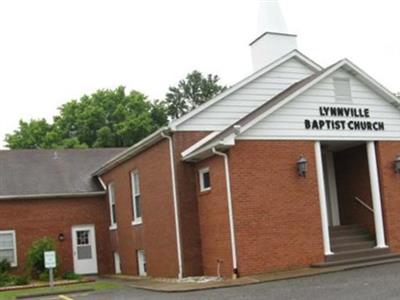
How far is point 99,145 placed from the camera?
5112 cm

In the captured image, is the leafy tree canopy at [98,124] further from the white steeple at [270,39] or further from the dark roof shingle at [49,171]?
the white steeple at [270,39]

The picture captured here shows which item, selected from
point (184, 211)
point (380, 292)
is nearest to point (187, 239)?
point (184, 211)

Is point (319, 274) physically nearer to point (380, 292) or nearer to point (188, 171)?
point (380, 292)

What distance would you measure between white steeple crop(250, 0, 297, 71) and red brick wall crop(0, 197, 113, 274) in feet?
32.2

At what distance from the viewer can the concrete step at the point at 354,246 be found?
18609 millimetres

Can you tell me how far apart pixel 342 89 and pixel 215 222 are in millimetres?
5559

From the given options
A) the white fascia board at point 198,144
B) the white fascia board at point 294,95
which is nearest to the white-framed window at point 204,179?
the white fascia board at point 198,144

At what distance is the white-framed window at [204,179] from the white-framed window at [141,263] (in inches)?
203

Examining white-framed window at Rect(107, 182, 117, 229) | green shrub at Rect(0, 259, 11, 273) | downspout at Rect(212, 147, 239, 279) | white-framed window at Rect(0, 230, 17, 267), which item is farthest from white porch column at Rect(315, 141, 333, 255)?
white-framed window at Rect(0, 230, 17, 267)

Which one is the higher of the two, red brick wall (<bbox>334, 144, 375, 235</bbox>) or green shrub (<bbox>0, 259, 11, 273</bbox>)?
red brick wall (<bbox>334, 144, 375, 235</bbox>)

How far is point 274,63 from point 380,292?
1070 cm

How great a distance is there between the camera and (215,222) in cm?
1784

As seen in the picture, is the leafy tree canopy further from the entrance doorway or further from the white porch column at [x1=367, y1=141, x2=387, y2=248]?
the white porch column at [x1=367, y1=141, x2=387, y2=248]

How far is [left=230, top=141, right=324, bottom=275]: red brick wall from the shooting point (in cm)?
1688
